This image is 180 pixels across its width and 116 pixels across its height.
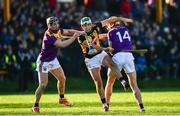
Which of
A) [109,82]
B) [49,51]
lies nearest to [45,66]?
[49,51]

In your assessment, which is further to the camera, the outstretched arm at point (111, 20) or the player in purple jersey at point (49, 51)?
the player in purple jersey at point (49, 51)

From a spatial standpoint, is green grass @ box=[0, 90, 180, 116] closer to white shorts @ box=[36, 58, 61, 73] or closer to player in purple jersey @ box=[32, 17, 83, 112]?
player in purple jersey @ box=[32, 17, 83, 112]

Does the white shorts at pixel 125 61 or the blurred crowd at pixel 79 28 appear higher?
the white shorts at pixel 125 61

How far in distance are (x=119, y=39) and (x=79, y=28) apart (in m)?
14.6

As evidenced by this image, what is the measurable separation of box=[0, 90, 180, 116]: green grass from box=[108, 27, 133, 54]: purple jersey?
1.67 meters

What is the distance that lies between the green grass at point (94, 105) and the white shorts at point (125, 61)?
112 centimetres

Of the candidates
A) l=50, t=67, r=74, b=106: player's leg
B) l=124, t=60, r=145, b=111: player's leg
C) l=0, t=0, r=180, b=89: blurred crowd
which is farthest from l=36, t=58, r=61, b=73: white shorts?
l=0, t=0, r=180, b=89: blurred crowd

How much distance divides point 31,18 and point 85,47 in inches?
623

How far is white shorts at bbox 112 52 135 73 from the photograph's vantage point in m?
19.1

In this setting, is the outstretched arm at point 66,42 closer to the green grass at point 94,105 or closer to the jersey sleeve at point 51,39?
the jersey sleeve at point 51,39

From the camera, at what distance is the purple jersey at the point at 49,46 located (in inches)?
A: 773

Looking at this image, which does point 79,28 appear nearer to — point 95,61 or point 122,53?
point 95,61

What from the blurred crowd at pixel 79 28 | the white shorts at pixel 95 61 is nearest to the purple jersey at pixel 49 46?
the white shorts at pixel 95 61

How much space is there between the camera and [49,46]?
19938 millimetres
